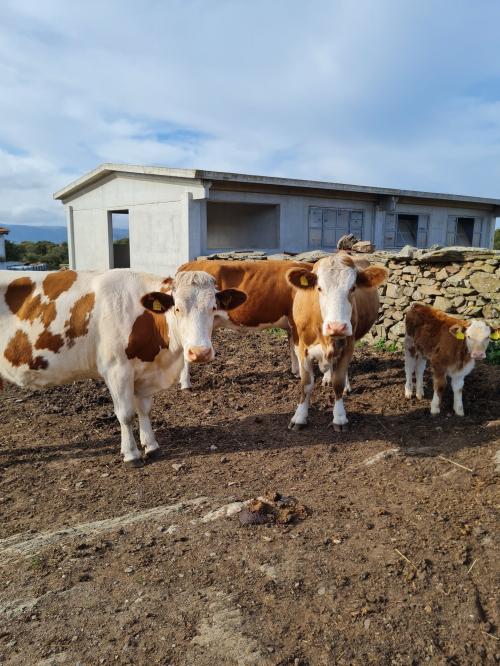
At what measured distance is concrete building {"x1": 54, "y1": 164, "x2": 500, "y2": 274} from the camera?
45.3 ft

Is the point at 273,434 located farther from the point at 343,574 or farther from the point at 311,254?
the point at 311,254

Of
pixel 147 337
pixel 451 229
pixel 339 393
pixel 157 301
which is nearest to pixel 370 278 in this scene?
pixel 339 393

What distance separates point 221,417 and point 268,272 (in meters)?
2.40

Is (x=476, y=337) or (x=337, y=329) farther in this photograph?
(x=476, y=337)

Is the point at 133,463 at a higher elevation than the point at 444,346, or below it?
below

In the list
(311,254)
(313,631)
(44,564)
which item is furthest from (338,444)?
(311,254)

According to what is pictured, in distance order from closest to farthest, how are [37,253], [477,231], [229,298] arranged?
[229,298] → [477,231] → [37,253]

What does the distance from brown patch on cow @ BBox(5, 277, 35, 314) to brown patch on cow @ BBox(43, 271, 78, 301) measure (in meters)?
0.17

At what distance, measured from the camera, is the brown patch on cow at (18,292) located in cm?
511

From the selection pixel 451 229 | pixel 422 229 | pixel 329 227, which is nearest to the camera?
pixel 329 227

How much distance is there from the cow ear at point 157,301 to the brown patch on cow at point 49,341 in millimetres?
1022

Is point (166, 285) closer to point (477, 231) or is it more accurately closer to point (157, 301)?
point (157, 301)

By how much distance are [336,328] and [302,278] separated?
0.96 meters

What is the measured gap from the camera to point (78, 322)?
4.94 meters
